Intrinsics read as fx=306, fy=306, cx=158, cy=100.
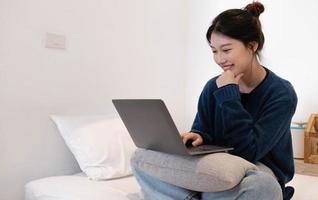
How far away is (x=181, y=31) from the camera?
2287 mm

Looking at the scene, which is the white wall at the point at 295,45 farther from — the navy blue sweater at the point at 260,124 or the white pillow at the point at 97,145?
the white pillow at the point at 97,145

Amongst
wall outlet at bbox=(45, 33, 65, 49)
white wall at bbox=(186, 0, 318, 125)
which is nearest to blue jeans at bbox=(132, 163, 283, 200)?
wall outlet at bbox=(45, 33, 65, 49)

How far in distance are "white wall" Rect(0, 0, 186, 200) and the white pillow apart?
0.41ft

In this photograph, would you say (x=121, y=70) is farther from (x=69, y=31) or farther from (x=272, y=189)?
(x=272, y=189)

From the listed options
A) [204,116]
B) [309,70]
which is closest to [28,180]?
[204,116]

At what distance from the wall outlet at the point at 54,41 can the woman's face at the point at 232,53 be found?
2.67ft

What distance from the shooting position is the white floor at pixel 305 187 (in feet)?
3.49

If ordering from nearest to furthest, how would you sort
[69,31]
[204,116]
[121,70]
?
[204,116] → [69,31] → [121,70]

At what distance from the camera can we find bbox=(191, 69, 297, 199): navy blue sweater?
2.98 feet

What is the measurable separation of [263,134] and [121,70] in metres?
1.07

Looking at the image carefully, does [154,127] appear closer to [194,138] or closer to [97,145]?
[194,138]

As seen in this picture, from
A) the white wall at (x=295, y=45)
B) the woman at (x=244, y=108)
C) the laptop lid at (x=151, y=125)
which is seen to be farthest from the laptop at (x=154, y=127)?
the white wall at (x=295, y=45)

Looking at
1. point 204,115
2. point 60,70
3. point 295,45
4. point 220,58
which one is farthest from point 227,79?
point 295,45

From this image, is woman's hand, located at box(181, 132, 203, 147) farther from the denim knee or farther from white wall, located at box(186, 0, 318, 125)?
white wall, located at box(186, 0, 318, 125)
